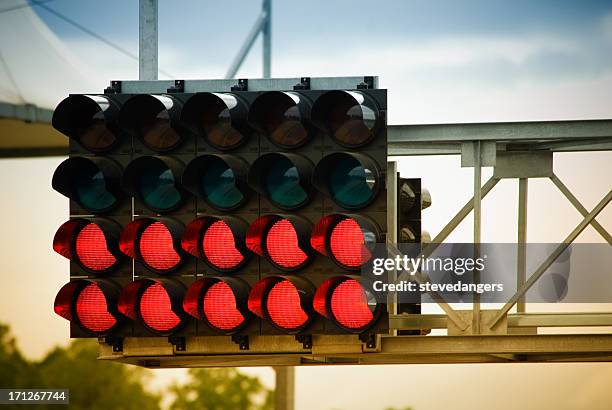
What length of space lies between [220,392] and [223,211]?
72879 millimetres

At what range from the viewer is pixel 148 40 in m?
12.1

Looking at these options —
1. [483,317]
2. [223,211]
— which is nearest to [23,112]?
[483,317]

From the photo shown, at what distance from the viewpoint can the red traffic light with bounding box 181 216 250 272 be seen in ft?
35.4

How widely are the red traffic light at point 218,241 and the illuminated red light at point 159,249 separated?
13 cm

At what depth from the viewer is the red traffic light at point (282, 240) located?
10.6 metres

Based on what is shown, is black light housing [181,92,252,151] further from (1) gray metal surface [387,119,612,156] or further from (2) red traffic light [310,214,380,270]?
(1) gray metal surface [387,119,612,156]

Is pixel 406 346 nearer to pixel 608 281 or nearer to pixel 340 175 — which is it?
pixel 340 175

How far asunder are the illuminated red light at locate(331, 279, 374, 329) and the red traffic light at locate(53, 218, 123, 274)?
5.03 ft

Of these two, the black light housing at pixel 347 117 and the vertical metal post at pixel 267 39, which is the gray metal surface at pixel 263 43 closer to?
the vertical metal post at pixel 267 39

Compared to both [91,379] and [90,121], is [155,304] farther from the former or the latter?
[91,379]

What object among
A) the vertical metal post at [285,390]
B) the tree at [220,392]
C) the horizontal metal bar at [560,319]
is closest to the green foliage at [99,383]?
the tree at [220,392]

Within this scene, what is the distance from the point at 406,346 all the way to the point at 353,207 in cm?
225

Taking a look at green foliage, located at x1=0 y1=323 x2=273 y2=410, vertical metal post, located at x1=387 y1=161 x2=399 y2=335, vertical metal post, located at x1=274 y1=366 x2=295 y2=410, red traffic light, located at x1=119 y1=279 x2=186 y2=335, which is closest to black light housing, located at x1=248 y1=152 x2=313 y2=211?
red traffic light, located at x1=119 y1=279 x2=186 y2=335

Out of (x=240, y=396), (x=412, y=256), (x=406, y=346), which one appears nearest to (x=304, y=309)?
(x=406, y=346)
